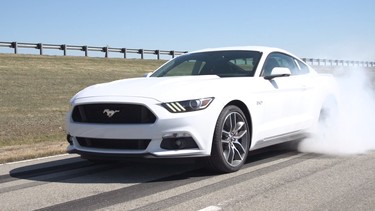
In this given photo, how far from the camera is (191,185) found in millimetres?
5301

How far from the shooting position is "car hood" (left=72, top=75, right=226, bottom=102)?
5496 mm

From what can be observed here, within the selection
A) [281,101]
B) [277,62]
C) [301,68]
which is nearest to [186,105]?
[281,101]

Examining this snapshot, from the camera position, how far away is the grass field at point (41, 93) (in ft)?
31.6

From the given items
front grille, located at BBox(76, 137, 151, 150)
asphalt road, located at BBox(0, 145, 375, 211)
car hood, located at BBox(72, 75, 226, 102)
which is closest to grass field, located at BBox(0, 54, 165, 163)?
asphalt road, located at BBox(0, 145, 375, 211)

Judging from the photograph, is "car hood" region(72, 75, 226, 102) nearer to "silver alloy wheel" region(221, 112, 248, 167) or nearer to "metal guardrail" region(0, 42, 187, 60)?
"silver alloy wheel" region(221, 112, 248, 167)

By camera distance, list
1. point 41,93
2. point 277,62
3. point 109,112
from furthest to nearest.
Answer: point 41,93
point 277,62
point 109,112

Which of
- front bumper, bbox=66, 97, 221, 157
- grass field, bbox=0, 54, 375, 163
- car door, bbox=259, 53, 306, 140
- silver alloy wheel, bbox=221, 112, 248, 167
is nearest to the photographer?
front bumper, bbox=66, 97, 221, 157

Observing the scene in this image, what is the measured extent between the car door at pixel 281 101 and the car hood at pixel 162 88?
0.82 metres

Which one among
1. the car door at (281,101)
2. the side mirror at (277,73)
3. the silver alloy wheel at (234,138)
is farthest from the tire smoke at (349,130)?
the silver alloy wheel at (234,138)

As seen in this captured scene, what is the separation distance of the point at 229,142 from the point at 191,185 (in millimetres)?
836

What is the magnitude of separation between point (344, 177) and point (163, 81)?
2.39 m

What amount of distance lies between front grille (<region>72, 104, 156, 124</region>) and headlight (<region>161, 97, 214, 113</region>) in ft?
0.66

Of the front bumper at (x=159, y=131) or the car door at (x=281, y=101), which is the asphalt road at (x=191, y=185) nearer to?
the front bumper at (x=159, y=131)

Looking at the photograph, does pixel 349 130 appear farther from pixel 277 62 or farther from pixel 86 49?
pixel 86 49
